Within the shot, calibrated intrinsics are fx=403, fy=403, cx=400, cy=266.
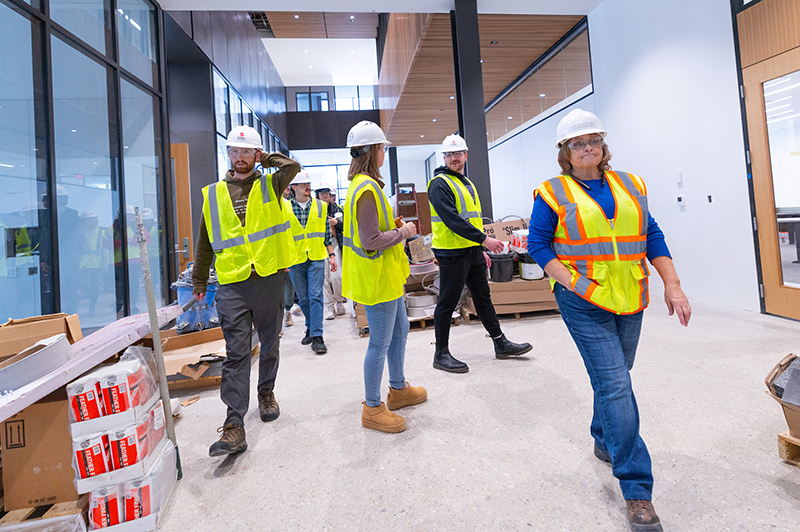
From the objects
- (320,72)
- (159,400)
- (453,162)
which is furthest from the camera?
(320,72)

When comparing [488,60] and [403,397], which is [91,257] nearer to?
[403,397]

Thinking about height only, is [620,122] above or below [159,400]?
above

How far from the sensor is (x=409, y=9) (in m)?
5.43

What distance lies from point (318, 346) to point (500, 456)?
7.46 feet

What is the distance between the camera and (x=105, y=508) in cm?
146

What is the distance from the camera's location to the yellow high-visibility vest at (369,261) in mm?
1967

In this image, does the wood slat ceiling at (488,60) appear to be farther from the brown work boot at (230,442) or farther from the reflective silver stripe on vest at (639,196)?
the brown work boot at (230,442)

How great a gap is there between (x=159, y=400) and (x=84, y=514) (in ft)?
1.46

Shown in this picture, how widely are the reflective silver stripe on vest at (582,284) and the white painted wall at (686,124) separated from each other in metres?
3.90

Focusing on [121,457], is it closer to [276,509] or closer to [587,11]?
[276,509]

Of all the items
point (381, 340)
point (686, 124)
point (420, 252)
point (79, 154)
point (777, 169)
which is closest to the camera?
point (381, 340)

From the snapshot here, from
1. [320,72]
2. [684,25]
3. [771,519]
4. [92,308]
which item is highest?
[320,72]

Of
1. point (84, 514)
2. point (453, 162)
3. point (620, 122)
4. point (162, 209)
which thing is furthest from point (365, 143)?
point (620, 122)

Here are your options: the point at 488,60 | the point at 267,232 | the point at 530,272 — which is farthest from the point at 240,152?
the point at 488,60
